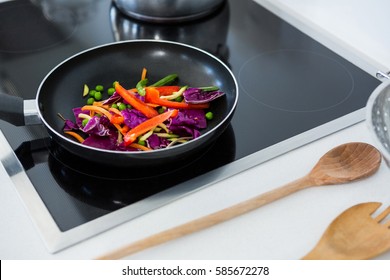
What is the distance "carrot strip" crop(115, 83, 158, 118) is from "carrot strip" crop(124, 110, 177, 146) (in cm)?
3

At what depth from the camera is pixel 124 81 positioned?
3.41 feet

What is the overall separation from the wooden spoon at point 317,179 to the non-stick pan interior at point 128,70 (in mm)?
201

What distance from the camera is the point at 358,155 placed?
2.77 feet

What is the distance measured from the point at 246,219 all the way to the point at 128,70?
0.43 metres

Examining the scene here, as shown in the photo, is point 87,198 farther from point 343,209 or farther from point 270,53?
point 270,53

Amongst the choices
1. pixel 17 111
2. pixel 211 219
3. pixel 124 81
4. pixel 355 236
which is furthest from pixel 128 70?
pixel 355 236

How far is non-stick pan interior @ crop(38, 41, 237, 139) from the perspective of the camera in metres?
0.96

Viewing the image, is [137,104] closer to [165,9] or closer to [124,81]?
[124,81]

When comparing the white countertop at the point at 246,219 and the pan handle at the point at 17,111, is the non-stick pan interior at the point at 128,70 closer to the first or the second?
the pan handle at the point at 17,111

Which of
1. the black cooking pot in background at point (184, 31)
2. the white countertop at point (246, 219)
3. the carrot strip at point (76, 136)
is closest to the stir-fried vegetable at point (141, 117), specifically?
the carrot strip at point (76, 136)

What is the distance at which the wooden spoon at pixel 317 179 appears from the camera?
73 cm

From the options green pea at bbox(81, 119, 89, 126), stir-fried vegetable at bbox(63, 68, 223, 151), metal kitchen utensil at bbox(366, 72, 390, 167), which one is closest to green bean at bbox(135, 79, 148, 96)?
stir-fried vegetable at bbox(63, 68, 223, 151)

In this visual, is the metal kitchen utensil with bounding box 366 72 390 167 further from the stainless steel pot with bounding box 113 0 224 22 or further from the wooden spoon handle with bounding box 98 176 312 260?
the stainless steel pot with bounding box 113 0 224 22

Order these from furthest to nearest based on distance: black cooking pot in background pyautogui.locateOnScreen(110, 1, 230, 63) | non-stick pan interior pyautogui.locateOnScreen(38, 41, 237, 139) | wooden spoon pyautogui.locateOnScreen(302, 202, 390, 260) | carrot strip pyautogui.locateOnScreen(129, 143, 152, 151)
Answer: black cooking pot in background pyautogui.locateOnScreen(110, 1, 230, 63)
non-stick pan interior pyautogui.locateOnScreen(38, 41, 237, 139)
carrot strip pyautogui.locateOnScreen(129, 143, 152, 151)
wooden spoon pyautogui.locateOnScreen(302, 202, 390, 260)
